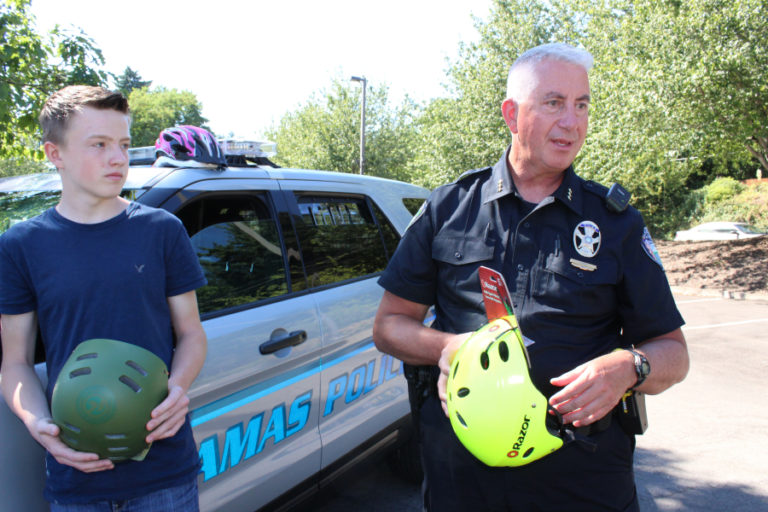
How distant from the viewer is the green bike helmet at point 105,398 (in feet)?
4.44

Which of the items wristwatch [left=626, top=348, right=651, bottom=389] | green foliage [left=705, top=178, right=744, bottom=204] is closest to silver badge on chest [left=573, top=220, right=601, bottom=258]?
wristwatch [left=626, top=348, right=651, bottom=389]

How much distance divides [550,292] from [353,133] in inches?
1156

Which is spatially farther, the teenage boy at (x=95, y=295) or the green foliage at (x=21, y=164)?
the green foliage at (x=21, y=164)

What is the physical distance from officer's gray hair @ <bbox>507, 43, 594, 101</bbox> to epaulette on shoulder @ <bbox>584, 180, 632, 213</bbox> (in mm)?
357

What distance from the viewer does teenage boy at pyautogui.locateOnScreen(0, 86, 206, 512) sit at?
145 cm

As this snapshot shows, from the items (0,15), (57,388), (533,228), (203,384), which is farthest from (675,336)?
(0,15)

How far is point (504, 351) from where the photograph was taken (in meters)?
1.31

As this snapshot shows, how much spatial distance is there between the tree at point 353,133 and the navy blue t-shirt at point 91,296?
2838 cm

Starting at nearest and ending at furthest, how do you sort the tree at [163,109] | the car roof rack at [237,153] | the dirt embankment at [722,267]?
the car roof rack at [237,153]
the dirt embankment at [722,267]
the tree at [163,109]

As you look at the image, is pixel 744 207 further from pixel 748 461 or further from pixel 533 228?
pixel 533 228

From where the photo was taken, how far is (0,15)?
4559mm

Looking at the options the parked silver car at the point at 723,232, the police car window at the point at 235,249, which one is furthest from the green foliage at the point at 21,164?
the parked silver car at the point at 723,232

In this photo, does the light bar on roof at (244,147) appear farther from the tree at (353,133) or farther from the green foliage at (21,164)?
the tree at (353,133)

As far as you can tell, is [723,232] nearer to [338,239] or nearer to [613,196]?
[338,239]
